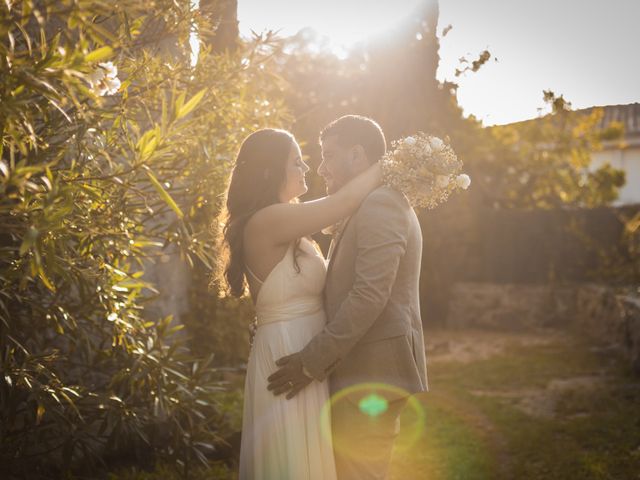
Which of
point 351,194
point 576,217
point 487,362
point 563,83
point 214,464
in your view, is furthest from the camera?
point 576,217

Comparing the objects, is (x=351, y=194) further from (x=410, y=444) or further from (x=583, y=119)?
(x=583, y=119)

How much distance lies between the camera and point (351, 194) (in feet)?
10.6

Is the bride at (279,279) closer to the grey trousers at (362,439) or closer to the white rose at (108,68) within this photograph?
the grey trousers at (362,439)

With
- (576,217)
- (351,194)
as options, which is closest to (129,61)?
(351,194)

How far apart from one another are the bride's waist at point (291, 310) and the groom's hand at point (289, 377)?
8.9 inches

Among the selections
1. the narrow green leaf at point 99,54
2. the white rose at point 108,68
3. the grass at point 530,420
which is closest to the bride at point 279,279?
the white rose at point 108,68

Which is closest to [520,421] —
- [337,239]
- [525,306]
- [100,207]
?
[337,239]

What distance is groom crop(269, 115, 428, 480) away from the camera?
10.0 ft

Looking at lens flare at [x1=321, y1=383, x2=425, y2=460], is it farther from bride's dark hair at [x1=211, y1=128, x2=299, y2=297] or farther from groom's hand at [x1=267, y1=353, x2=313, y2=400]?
bride's dark hair at [x1=211, y1=128, x2=299, y2=297]

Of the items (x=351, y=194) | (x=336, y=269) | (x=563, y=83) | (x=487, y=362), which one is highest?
(x=563, y=83)

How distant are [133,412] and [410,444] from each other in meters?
2.78

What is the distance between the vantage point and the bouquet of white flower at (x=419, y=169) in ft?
10.4

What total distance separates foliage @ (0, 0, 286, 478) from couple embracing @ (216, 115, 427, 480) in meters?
0.49

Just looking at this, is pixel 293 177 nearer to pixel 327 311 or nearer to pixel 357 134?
pixel 357 134
